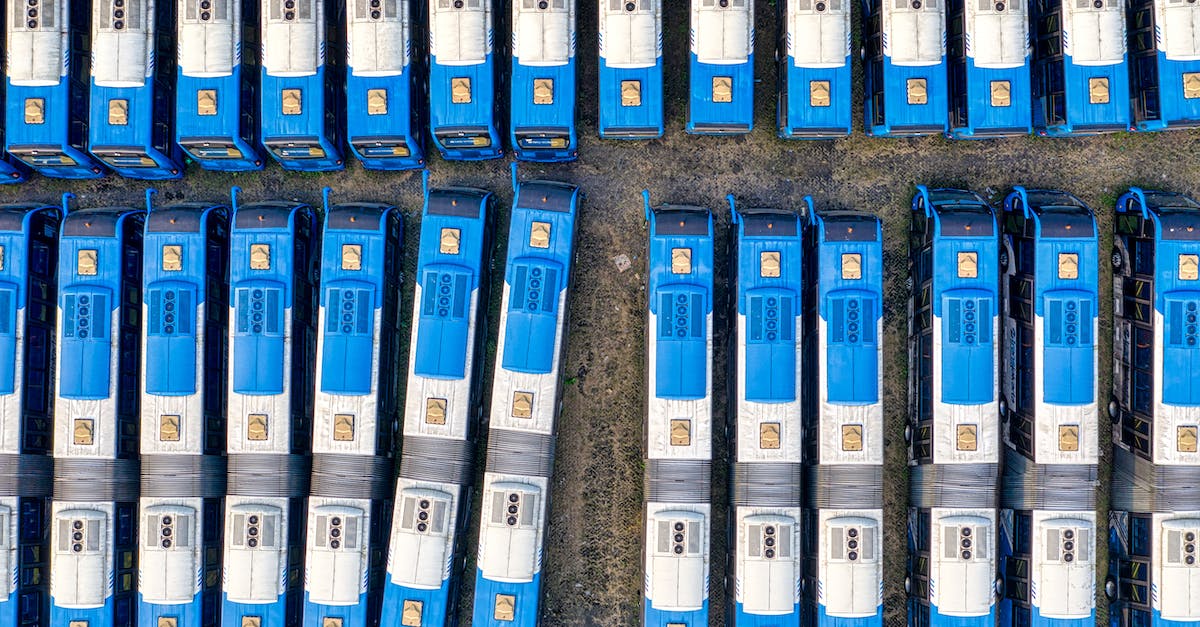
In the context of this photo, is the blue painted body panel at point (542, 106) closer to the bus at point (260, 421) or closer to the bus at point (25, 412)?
the bus at point (260, 421)

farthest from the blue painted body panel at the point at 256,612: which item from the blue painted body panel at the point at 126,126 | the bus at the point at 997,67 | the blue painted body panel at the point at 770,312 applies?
the bus at the point at 997,67

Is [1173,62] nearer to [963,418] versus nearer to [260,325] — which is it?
[963,418]

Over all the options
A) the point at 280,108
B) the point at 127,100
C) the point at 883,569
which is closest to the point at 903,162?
the point at 883,569

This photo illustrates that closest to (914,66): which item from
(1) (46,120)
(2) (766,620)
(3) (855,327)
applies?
(3) (855,327)

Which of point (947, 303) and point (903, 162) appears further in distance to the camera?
point (903, 162)

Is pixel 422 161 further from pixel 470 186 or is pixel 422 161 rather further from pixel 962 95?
pixel 962 95

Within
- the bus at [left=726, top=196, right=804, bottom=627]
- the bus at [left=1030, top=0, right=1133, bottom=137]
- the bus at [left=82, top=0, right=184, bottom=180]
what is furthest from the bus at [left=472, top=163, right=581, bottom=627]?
the bus at [left=1030, top=0, right=1133, bottom=137]
